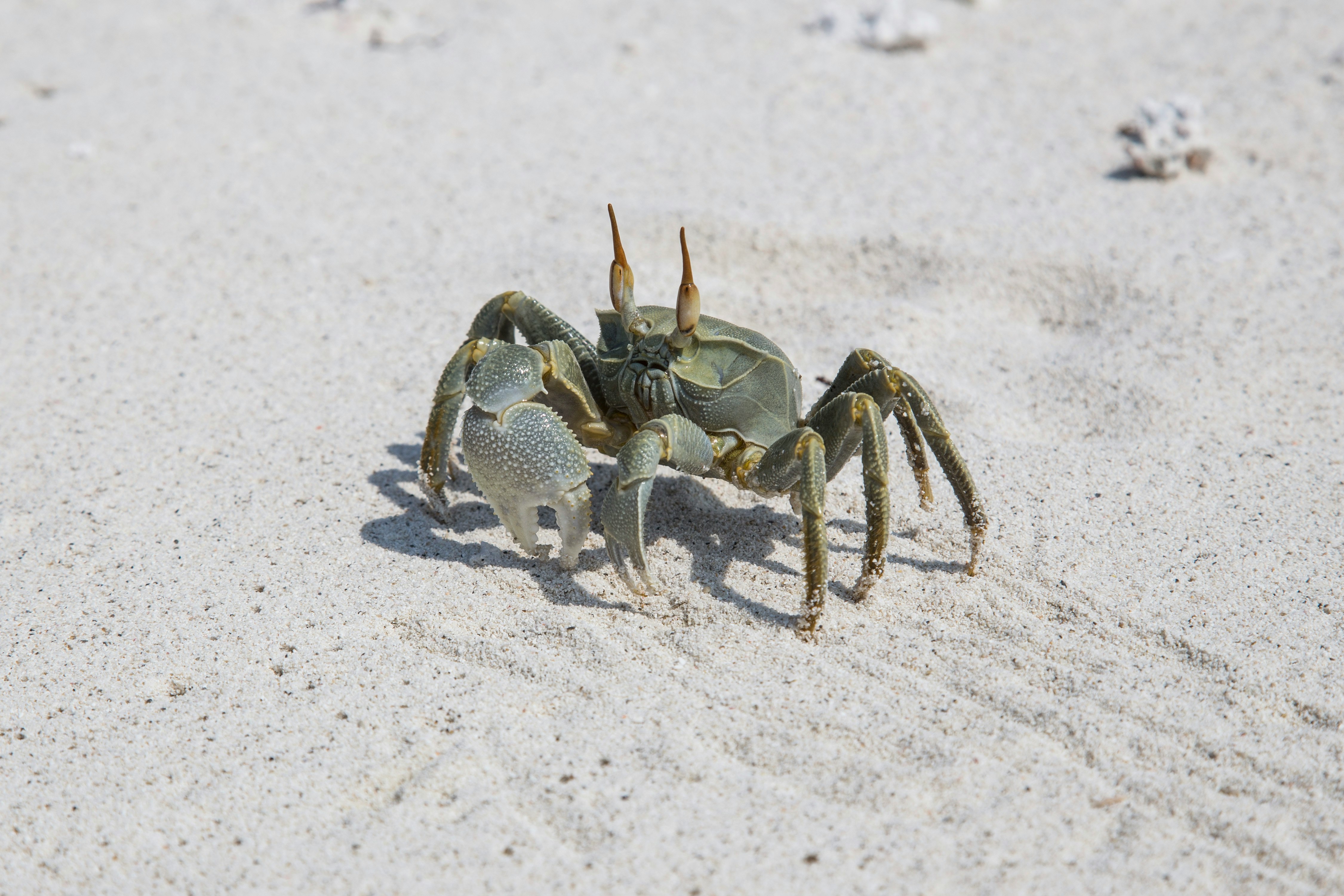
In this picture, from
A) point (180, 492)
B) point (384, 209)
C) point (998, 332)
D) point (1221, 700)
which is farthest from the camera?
point (384, 209)

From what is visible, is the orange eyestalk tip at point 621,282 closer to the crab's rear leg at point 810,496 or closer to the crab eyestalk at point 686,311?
the crab eyestalk at point 686,311

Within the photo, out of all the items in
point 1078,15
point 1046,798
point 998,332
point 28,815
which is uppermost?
point 1078,15

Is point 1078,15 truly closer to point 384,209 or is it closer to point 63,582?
point 384,209

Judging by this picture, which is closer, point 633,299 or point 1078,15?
point 633,299

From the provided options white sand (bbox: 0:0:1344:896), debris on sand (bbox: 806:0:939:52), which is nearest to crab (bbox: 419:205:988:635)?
white sand (bbox: 0:0:1344:896)

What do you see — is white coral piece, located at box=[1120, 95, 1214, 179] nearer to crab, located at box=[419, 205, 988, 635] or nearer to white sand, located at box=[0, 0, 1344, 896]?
white sand, located at box=[0, 0, 1344, 896]

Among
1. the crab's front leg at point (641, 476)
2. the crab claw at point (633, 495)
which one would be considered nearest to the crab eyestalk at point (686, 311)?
the crab's front leg at point (641, 476)

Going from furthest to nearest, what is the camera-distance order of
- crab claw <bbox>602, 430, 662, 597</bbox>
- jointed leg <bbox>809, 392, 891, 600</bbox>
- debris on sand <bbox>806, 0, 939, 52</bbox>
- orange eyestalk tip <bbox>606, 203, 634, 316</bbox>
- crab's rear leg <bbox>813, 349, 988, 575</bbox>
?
debris on sand <bbox>806, 0, 939, 52</bbox>, orange eyestalk tip <bbox>606, 203, 634, 316</bbox>, crab's rear leg <bbox>813, 349, 988, 575</bbox>, jointed leg <bbox>809, 392, 891, 600</bbox>, crab claw <bbox>602, 430, 662, 597</bbox>

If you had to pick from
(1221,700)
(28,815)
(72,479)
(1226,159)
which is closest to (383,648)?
(28,815)
